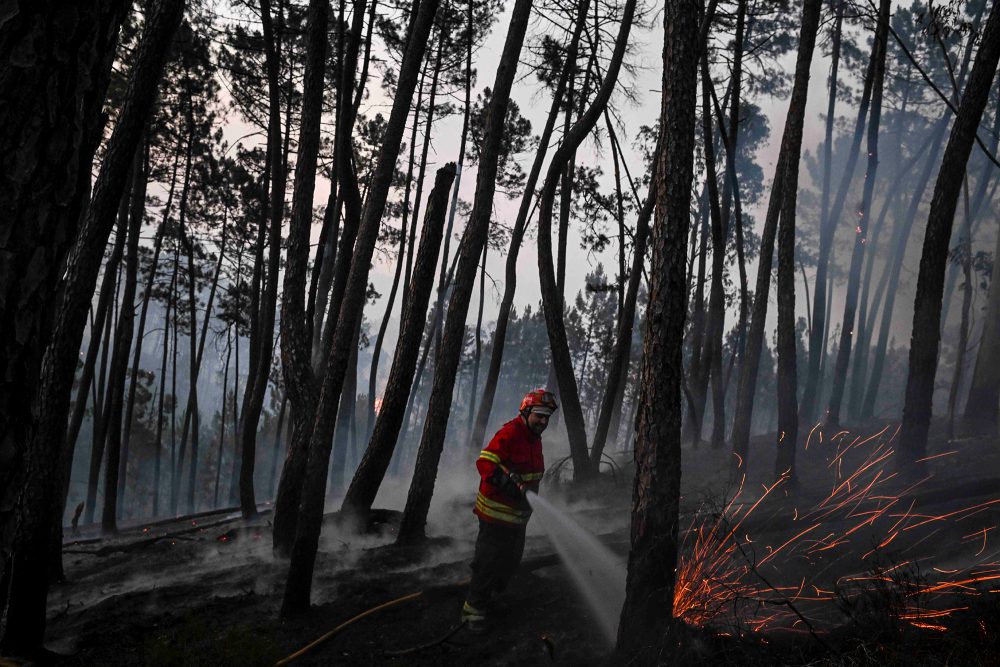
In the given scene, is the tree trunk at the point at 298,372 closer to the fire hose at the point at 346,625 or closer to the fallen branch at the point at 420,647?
the fire hose at the point at 346,625

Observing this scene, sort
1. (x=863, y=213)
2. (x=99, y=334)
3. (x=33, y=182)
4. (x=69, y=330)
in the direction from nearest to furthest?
(x=33, y=182), (x=69, y=330), (x=99, y=334), (x=863, y=213)

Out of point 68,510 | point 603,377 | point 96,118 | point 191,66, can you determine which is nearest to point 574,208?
point 191,66

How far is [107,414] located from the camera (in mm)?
16422

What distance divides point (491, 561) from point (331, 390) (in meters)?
2.40

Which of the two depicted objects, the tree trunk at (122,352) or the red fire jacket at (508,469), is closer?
the red fire jacket at (508,469)

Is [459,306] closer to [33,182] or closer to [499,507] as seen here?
[499,507]

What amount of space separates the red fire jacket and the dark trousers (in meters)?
0.13

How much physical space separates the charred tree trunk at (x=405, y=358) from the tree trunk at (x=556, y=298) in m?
3.43

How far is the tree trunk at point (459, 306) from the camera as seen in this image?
8.61m

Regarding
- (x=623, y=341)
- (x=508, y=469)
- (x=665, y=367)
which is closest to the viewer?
(x=665, y=367)

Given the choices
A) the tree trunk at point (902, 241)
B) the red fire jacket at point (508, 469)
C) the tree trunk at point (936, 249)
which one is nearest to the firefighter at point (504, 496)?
the red fire jacket at point (508, 469)

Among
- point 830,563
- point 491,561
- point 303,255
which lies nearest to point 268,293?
point 303,255

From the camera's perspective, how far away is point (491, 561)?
588cm

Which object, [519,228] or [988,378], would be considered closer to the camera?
[988,378]
